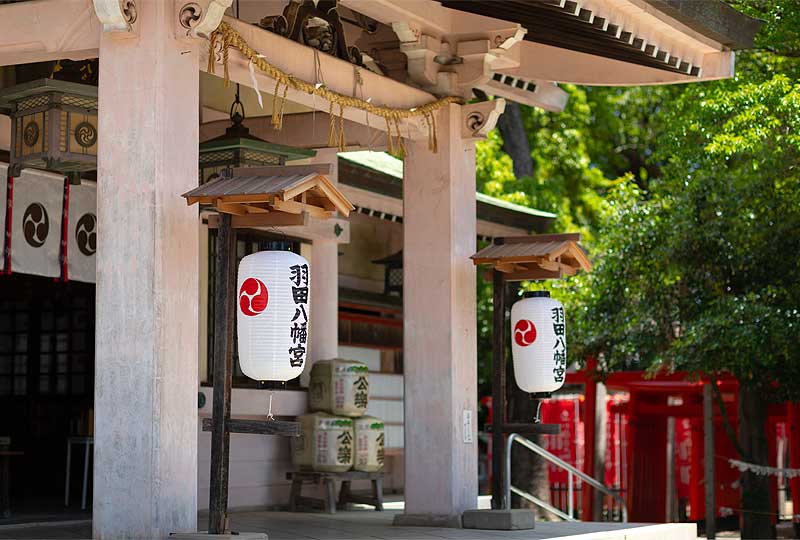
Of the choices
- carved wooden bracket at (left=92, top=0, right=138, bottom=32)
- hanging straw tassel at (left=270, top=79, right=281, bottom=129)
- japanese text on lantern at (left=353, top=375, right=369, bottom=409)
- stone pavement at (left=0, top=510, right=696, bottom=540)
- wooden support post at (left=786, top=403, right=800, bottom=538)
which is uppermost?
carved wooden bracket at (left=92, top=0, right=138, bottom=32)

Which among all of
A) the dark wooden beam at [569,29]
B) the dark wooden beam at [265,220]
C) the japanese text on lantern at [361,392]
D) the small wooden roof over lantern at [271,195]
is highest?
the dark wooden beam at [569,29]

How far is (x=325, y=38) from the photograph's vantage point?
30.1 feet

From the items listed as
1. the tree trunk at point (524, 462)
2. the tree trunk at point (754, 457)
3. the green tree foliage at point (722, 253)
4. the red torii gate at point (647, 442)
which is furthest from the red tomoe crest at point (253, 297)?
the red torii gate at point (647, 442)

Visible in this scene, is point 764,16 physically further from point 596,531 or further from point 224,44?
point 224,44

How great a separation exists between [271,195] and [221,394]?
1181mm

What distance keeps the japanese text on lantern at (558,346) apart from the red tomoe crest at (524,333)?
181 millimetres

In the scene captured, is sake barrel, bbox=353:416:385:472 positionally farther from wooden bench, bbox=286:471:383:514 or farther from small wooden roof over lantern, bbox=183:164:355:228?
small wooden roof over lantern, bbox=183:164:355:228

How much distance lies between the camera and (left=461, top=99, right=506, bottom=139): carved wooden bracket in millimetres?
10273

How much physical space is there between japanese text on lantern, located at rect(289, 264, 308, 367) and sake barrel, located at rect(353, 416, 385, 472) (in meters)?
4.90

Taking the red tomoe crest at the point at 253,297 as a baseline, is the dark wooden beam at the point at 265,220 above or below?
above

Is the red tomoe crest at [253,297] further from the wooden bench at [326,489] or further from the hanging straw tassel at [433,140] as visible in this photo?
the wooden bench at [326,489]

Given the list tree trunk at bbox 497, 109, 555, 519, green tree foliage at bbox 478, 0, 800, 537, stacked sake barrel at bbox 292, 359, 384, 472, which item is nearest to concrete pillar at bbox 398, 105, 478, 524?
stacked sake barrel at bbox 292, 359, 384, 472

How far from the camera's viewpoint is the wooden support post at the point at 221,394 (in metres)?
6.85

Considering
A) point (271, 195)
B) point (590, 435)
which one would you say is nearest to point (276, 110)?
point (271, 195)
